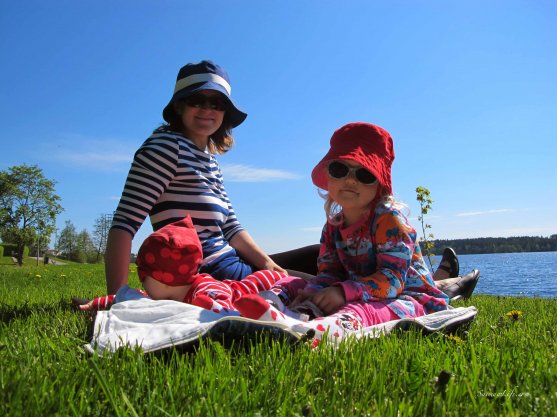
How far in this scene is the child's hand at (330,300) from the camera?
293cm

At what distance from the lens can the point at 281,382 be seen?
1549 millimetres

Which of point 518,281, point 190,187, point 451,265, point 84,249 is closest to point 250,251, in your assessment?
point 190,187

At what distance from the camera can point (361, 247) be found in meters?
3.42

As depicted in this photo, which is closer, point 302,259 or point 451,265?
point 302,259

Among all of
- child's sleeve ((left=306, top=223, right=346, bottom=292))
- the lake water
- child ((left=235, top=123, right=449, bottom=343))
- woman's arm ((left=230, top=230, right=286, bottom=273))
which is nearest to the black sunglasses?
child ((left=235, top=123, right=449, bottom=343))

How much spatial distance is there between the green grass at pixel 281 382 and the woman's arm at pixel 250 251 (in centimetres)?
219

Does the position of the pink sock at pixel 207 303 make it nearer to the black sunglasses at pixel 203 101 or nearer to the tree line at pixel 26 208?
the black sunglasses at pixel 203 101

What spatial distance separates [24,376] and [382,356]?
1.36 m

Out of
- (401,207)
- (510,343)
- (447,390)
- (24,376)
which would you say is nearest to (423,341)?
(510,343)

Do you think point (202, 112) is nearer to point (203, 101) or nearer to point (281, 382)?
point (203, 101)

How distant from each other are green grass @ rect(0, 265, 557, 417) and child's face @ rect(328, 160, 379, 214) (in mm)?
1444

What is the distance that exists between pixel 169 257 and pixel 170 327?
0.84m

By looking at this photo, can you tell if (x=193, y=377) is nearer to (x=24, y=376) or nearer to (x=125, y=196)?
(x=24, y=376)

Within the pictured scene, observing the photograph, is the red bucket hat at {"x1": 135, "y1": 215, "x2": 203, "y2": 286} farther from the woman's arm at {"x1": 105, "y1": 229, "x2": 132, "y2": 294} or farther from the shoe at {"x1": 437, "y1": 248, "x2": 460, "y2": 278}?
the shoe at {"x1": 437, "y1": 248, "x2": 460, "y2": 278}
